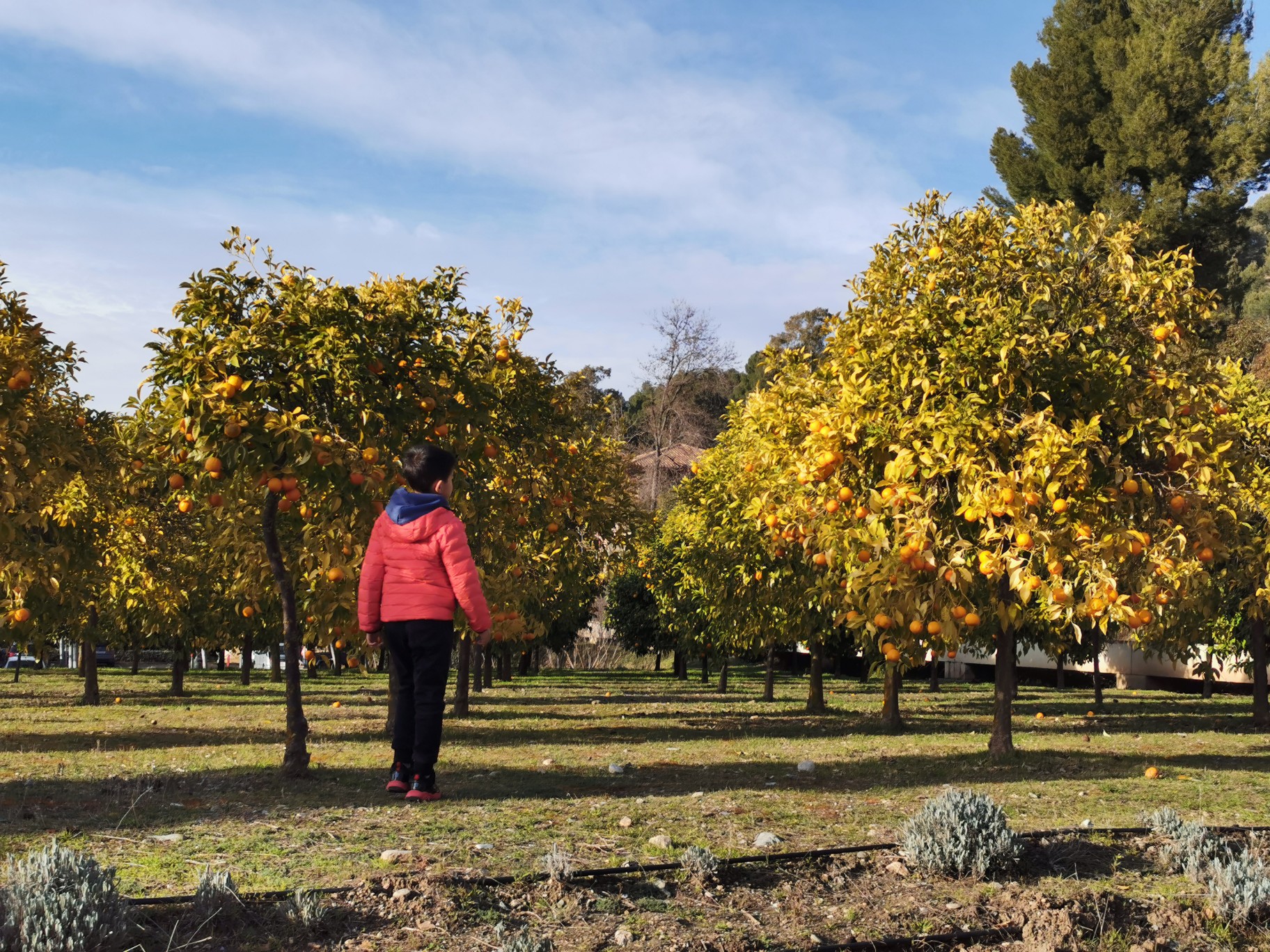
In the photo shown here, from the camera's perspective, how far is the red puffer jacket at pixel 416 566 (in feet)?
23.6

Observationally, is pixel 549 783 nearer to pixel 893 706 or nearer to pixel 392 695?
pixel 392 695

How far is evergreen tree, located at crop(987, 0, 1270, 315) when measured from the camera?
122ft

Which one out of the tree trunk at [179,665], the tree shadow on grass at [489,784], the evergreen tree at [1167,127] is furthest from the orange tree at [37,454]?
the evergreen tree at [1167,127]

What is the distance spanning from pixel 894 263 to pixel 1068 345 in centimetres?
201

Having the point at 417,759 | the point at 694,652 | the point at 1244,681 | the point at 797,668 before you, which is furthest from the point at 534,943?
the point at 797,668

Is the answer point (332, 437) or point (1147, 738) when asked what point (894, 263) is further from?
point (1147, 738)

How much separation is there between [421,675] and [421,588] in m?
0.59

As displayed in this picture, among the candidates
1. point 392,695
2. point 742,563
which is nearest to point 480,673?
point 742,563

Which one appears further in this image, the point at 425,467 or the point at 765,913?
the point at 425,467

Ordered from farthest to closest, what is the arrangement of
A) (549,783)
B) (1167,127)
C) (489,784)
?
(1167,127)
(549,783)
(489,784)

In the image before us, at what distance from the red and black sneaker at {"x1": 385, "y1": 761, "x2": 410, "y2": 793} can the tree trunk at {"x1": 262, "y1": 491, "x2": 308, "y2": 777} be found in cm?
151

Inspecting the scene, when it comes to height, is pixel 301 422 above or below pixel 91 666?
above

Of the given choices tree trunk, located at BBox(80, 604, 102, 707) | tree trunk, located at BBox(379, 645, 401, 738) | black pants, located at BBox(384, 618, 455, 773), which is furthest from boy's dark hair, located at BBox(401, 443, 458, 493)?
tree trunk, located at BBox(80, 604, 102, 707)

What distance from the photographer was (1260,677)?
20219 mm
